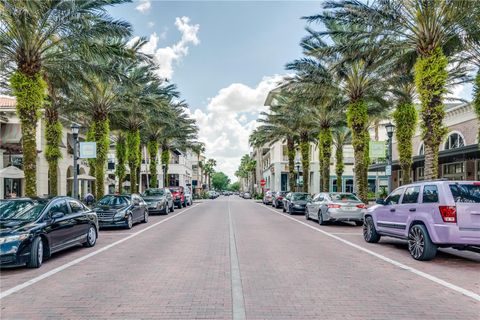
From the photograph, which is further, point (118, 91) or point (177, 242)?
point (118, 91)

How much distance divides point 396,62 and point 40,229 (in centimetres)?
1706

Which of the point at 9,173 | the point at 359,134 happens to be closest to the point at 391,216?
the point at 359,134

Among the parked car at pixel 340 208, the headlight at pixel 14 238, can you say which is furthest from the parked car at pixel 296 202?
the headlight at pixel 14 238

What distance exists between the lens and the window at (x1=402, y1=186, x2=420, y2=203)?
33.0 ft

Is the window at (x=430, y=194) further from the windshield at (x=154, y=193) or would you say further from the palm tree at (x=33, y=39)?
the windshield at (x=154, y=193)

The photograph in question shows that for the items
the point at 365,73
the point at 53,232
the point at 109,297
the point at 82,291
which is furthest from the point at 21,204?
the point at 365,73

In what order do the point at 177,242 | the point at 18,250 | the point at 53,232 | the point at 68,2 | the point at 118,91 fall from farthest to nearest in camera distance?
1. the point at 118,91
2. the point at 68,2
3. the point at 177,242
4. the point at 53,232
5. the point at 18,250

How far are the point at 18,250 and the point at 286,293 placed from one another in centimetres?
538

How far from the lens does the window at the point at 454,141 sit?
97.6 feet

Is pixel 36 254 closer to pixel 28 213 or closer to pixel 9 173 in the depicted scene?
pixel 28 213

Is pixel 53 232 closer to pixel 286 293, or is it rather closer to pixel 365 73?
pixel 286 293

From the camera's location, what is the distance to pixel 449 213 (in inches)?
346

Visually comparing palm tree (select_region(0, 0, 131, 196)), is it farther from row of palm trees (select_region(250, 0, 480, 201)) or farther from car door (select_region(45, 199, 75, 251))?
row of palm trees (select_region(250, 0, 480, 201))

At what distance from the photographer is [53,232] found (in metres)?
9.37
